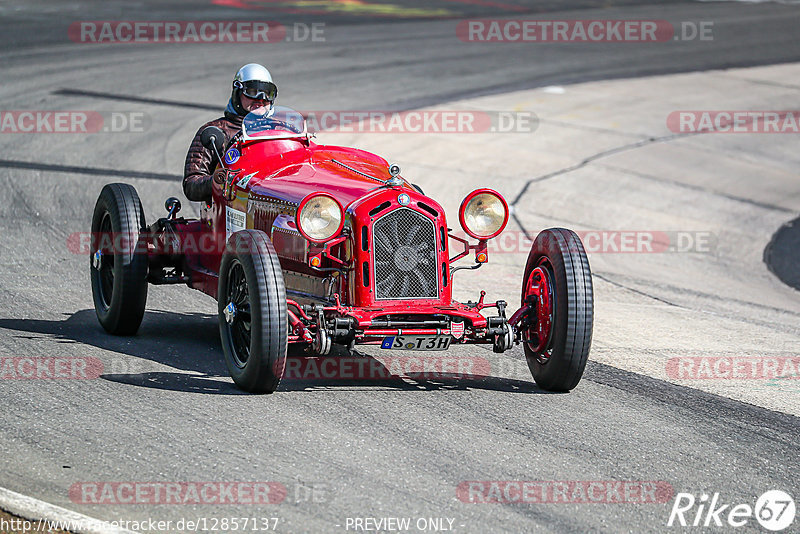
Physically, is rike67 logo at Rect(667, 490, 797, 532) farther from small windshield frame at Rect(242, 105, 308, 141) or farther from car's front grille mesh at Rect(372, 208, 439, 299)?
small windshield frame at Rect(242, 105, 308, 141)

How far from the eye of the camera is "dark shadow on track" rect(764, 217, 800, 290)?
42.6ft

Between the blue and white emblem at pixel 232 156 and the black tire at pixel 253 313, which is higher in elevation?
the blue and white emblem at pixel 232 156

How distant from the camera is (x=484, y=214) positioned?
25.4 feet

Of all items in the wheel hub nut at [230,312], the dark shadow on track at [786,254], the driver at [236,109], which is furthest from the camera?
the dark shadow on track at [786,254]

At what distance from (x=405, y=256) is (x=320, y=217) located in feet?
1.97

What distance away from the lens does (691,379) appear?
323 inches

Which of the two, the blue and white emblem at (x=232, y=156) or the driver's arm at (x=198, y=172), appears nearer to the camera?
the blue and white emblem at (x=232, y=156)

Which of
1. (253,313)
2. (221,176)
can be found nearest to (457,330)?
(253,313)

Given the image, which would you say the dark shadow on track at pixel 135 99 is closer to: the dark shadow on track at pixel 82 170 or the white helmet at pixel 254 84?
the dark shadow on track at pixel 82 170

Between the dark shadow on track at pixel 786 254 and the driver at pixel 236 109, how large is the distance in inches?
256

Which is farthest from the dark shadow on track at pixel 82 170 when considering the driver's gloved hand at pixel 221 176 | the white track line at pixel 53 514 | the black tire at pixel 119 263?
the white track line at pixel 53 514

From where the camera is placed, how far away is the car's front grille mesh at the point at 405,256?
732 centimetres

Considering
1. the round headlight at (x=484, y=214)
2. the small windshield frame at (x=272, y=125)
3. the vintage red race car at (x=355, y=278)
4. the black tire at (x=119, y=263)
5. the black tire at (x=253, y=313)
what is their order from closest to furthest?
the black tire at (x=253, y=313) → the vintage red race car at (x=355, y=278) → the round headlight at (x=484, y=214) → the black tire at (x=119, y=263) → the small windshield frame at (x=272, y=125)

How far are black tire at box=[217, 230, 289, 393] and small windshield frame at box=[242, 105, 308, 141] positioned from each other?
67.5 inches
